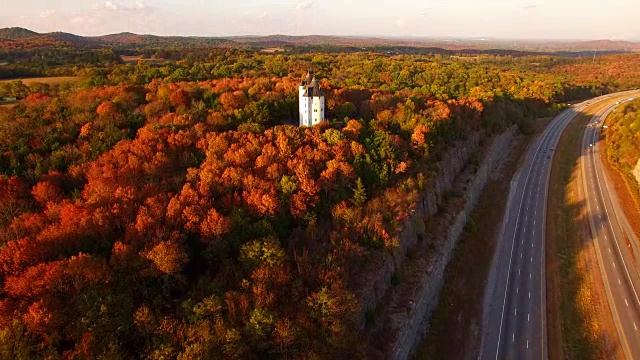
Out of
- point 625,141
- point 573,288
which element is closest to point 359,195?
point 573,288

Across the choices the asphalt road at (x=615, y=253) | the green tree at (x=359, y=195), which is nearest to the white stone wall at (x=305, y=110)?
the green tree at (x=359, y=195)

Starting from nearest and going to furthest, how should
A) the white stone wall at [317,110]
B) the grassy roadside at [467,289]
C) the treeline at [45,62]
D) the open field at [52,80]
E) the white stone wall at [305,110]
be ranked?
the grassy roadside at [467,289]
the white stone wall at [317,110]
the white stone wall at [305,110]
the open field at [52,80]
the treeline at [45,62]

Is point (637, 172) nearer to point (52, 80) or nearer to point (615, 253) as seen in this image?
point (615, 253)

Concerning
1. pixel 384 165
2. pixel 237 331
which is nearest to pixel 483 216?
Answer: pixel 384 165

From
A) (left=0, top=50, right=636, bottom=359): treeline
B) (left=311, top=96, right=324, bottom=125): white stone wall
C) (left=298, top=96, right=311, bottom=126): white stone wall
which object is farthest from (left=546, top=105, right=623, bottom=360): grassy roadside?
(left=298, top=96, right=311, bottom=126): white stone wall

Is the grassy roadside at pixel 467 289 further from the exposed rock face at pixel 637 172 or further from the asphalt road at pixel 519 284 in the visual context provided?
the exposed rock face at pixel 637 172

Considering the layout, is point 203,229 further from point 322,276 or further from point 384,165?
point 384,165
